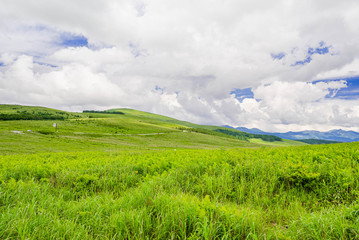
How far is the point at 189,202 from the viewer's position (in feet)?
13.7

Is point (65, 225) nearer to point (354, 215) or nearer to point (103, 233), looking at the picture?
point (103, 233)

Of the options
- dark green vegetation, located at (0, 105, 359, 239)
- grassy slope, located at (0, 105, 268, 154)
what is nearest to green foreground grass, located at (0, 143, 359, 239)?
dark green vegetation, located at (0, 105, 359, 239)

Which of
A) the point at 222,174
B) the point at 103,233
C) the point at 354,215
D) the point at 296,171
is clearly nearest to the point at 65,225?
the point at 103,233

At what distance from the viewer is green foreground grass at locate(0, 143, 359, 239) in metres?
3.45

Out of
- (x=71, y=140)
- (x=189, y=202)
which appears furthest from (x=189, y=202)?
(x=71, y=140)

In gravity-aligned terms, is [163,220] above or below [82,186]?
above

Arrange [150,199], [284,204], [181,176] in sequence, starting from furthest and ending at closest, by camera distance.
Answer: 1. [181,176]
2. [284,204]
3. [150,199]

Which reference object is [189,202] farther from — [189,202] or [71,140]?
[71,140]

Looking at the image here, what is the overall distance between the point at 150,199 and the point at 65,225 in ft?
5.75

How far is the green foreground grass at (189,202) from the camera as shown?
3.45 m

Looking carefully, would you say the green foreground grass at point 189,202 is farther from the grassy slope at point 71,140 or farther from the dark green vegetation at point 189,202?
the grassy slope at point 71,140

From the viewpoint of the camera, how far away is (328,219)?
3.58m

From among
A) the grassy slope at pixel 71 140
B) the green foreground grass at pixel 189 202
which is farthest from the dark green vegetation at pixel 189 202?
the grassy slope at pixel 71 140

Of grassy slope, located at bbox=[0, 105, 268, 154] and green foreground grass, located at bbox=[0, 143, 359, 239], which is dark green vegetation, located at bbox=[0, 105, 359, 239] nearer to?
green foreground grass, located at bbox=[0, 143, 359, 239]
